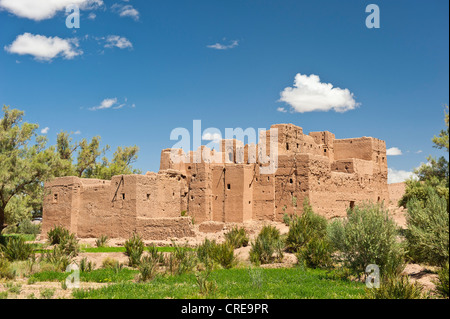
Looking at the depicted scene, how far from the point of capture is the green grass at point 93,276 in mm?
16969

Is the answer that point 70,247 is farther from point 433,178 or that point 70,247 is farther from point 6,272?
point 433,178

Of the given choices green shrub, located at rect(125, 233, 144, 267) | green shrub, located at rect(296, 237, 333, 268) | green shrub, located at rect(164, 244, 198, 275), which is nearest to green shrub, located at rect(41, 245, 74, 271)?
green shrub, located at rect(125, 233, 144, 267)

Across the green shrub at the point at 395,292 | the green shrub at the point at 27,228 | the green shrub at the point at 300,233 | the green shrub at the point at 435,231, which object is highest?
the green shrub at the point at 435,231

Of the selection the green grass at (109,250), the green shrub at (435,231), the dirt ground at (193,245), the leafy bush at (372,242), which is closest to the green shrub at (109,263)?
the dirt ground at (193,245)

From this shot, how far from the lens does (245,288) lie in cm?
1415

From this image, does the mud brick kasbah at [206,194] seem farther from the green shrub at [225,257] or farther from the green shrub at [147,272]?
the green shrub at [147,272]

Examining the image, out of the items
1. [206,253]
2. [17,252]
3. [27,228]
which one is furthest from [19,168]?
[27,228]

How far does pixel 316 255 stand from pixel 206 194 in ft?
49.7

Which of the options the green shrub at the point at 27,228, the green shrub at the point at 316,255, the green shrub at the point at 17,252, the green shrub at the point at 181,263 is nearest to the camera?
the green shrub at the point at 181,263

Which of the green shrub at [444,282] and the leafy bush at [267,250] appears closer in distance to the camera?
the green shrub at [444,282]

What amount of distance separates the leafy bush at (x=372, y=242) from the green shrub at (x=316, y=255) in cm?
278

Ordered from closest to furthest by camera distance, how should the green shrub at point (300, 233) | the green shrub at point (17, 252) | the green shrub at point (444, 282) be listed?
the green shrub at point (444, 282) < the green shrub at point (17, 252) < the green shrub at point (300, 233)

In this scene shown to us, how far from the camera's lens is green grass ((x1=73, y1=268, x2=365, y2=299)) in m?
13.0
